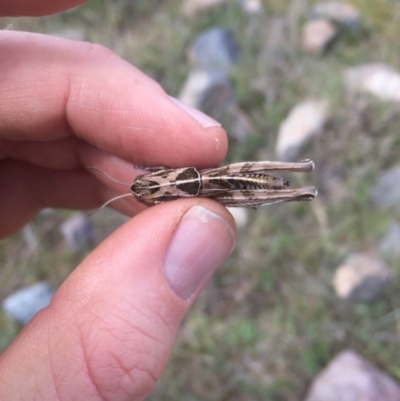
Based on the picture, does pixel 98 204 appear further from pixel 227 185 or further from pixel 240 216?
pixel 227 185

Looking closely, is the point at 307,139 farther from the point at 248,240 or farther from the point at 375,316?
the point at 375,316

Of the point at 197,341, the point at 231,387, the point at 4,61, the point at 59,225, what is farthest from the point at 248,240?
the point at 4,61

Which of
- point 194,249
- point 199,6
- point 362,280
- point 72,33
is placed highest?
point 199,6

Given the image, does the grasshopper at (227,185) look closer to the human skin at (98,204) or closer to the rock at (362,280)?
the human skin at (98,204)

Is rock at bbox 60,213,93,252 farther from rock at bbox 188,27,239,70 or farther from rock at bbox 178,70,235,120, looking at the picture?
rock at bbox 188,27,239,70

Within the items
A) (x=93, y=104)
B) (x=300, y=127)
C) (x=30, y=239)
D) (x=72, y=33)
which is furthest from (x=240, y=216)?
(x=72, y=33)

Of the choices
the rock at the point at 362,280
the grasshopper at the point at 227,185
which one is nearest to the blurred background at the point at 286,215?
the rock at the point at 362,280
